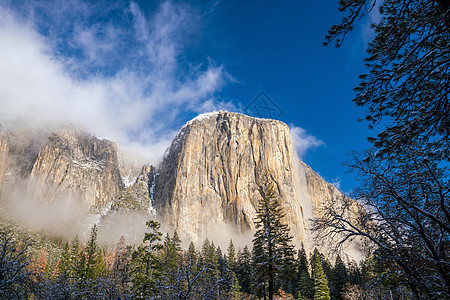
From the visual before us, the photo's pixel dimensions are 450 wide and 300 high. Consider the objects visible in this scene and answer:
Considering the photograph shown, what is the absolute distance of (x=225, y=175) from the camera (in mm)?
135000

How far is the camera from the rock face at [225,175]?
123812 millimetres

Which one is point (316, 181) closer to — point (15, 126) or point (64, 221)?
point (64, 221)

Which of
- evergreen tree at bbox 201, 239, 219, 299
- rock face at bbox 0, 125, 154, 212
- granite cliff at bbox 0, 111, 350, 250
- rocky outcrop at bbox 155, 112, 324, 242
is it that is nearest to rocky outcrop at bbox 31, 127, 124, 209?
rock face at bbox 0, 125, 154, 212

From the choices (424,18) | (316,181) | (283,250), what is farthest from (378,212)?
(316,181)

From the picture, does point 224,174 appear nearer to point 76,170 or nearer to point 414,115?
point 76,170

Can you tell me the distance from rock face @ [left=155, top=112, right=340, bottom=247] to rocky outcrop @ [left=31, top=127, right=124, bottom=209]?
46.7 metres

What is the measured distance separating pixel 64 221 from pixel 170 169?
2695 inches

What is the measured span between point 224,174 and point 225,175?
2.61 feet

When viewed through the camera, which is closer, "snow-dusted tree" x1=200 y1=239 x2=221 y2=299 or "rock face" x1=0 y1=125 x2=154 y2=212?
"snow-dusted tree" x1=200 y1=239 x2=221 y2=299

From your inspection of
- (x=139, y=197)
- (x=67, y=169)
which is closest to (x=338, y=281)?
(x=139, y=197)

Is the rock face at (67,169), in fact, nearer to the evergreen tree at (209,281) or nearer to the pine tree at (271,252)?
the evergreen tree at (209,281)

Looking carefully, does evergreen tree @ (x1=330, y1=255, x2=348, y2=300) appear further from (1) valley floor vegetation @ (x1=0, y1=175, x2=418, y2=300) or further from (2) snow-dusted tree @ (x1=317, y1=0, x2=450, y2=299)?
(2) snow-dusted tree @ (x1=317, y1=0, x2=450, y2=299)

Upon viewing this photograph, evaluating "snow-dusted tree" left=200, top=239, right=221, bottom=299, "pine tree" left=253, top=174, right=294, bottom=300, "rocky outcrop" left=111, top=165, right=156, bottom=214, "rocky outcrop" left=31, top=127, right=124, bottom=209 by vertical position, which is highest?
"rocky outcrop" left=31, top=127, right=124, bottom=209

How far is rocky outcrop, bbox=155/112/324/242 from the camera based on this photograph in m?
124
